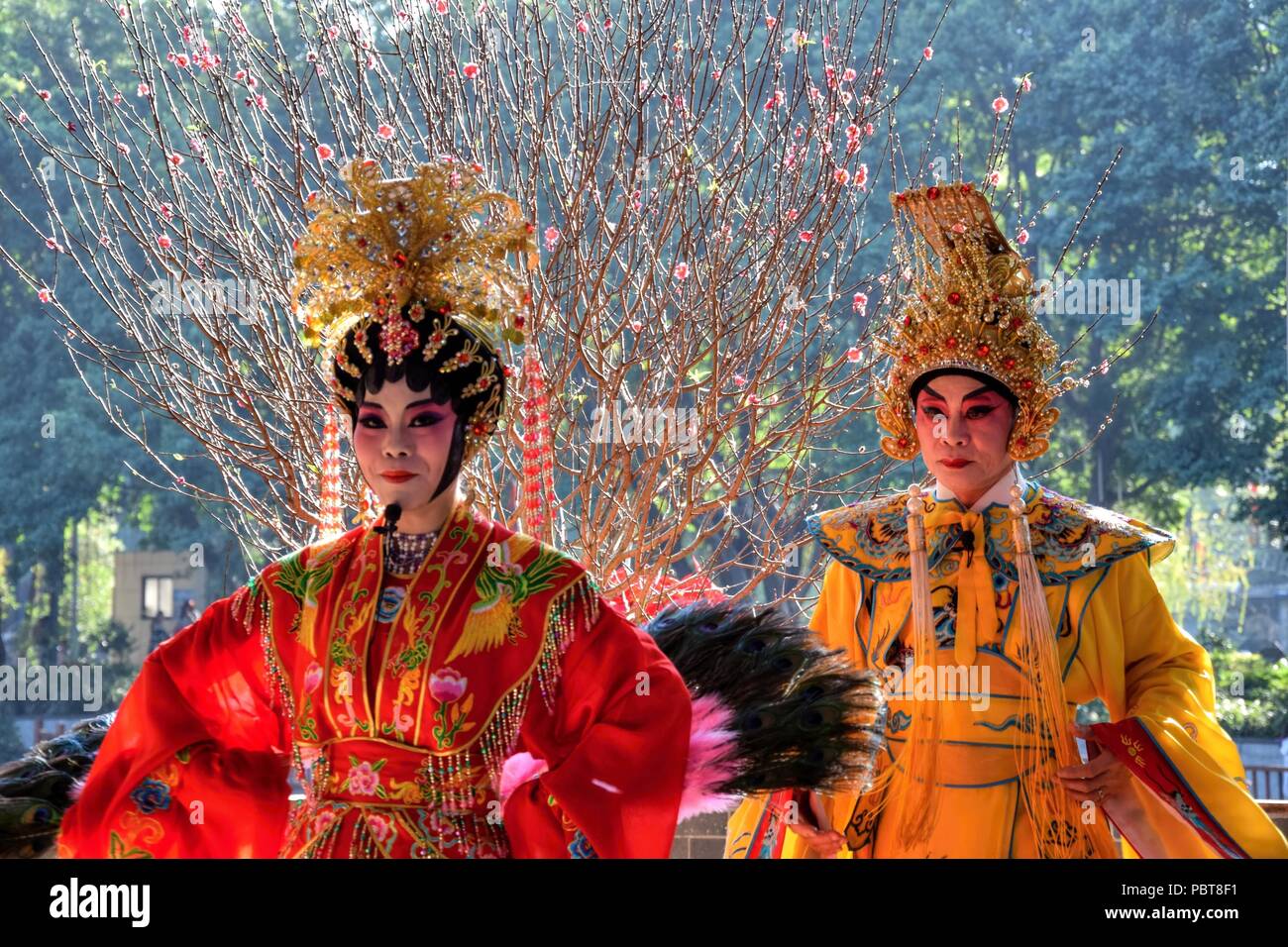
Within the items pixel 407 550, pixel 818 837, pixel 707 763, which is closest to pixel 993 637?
pixel 818 837

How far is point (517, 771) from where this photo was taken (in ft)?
9.24

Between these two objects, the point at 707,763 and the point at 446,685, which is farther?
the point at 707,763

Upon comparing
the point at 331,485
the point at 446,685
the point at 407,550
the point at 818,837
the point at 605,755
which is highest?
the point at 331,485

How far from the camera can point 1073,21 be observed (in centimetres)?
1791

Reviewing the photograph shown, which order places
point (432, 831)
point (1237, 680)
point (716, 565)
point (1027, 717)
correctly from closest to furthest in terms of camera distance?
point (432, 831)
point (1027, 717)
point (716, 565)
point (1237, 680)

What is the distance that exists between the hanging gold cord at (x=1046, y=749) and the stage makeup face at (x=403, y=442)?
1.34m

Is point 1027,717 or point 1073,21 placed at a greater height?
point 1073,21

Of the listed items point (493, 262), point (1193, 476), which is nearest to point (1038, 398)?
point (493, 262)

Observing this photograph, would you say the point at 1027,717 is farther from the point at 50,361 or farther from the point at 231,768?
the point at 50,361

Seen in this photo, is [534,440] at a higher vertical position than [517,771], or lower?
higher

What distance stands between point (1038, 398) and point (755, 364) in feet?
5.67

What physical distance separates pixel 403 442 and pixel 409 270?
33 cm

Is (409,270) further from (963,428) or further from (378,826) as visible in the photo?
(963,428)

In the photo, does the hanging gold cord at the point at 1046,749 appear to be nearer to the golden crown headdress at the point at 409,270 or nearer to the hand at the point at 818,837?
the hand at the point at 818,837
